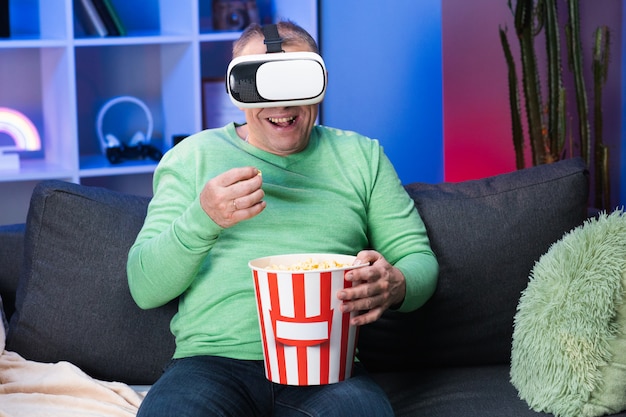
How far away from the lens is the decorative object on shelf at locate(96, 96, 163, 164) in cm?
327

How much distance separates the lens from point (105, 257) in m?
1.87

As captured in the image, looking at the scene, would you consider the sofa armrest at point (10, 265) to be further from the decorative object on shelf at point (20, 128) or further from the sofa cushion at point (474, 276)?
the decorative object on shelf at point (20, 128)

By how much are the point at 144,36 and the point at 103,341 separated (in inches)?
62.4

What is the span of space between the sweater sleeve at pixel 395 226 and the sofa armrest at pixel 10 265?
0.77m

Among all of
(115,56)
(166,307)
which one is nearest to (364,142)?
(166,307)

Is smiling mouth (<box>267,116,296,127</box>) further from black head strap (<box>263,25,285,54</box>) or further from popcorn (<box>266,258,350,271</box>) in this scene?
popcorn (<box>266,258,350,271</box>)

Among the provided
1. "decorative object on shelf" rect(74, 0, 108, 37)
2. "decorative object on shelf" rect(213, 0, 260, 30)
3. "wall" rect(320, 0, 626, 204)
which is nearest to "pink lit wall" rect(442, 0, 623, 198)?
"wall" rect(320, 0, 626, 204)

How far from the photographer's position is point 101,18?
320cm

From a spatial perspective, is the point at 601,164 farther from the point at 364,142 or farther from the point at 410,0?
the point at 364,142

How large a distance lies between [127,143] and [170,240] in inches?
80.7

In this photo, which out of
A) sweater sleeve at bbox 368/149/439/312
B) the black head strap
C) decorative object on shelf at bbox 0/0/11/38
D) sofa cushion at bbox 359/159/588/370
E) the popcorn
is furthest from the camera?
decorative object on shelf at bbox 0/0/11/38

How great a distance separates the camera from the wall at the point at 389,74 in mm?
3328

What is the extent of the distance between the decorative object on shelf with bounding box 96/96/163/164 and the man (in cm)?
149

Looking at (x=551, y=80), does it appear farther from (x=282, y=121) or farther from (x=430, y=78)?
(x=282, y=121)
